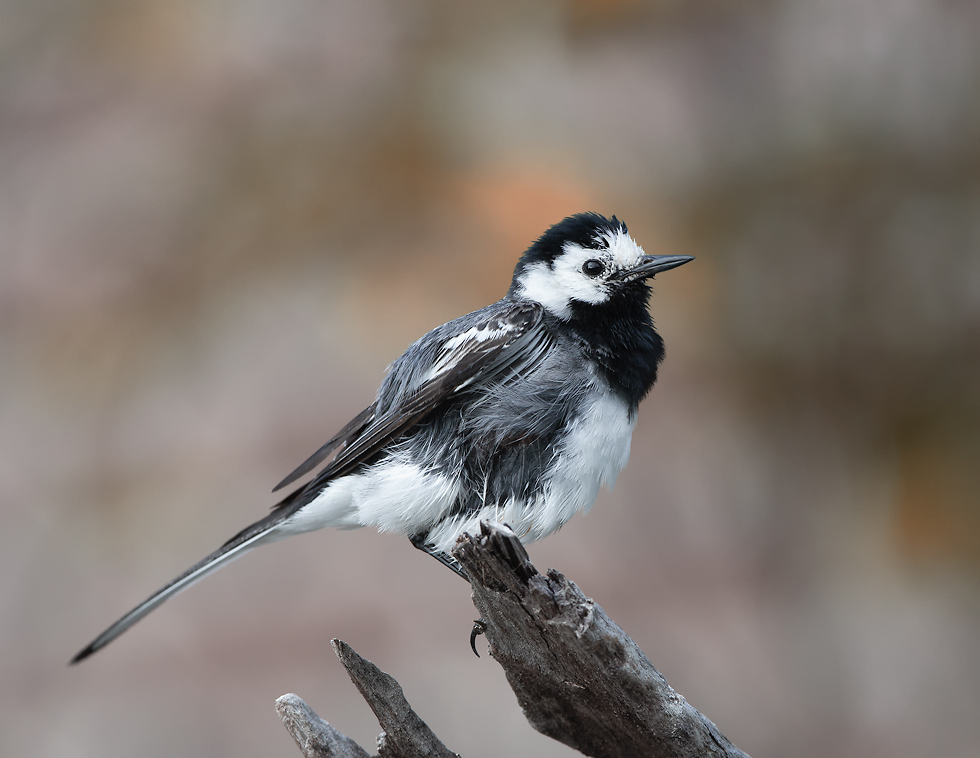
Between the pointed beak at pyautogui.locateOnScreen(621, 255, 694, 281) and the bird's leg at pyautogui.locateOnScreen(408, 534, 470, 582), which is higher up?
the pointed beak at pyautogui.locateOnScreen(621, 255, 694, 281)

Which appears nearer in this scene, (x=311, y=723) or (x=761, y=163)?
(x=311, y=723)

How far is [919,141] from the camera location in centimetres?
459

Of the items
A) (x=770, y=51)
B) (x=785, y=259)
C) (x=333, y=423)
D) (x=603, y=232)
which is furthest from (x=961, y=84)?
(x=333, y=423)

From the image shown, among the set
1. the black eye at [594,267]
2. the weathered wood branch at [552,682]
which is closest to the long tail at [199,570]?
the weathered wood branch at [552,682]

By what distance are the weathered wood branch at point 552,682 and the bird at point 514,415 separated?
1.47 feet

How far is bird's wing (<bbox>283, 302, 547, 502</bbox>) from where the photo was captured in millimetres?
2205

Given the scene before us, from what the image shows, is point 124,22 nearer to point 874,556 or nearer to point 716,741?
point 716,741

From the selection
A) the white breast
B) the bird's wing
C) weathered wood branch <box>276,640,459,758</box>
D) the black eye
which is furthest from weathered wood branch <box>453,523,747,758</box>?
the black eye

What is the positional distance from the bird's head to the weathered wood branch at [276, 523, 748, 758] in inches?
35.0

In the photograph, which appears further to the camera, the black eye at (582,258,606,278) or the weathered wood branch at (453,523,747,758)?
the black eye at (582,258,606,278)

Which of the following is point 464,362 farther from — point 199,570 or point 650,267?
point 199,570

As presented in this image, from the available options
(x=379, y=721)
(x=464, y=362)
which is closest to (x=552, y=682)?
(x=379, y=721)

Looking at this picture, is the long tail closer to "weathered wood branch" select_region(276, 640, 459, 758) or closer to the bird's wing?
the bird's wing

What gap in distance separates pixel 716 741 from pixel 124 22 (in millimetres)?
5173
